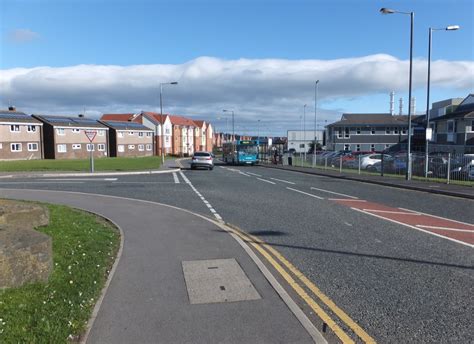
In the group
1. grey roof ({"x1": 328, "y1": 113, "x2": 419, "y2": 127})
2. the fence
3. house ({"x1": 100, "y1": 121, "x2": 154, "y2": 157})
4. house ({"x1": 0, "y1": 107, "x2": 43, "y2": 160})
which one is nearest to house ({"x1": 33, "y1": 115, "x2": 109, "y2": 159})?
house ({"x1": 0, "y1": 107, "x2": 43, "y2": 160})

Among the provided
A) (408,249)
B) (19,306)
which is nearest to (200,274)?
(19,306)

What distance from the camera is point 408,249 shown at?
7992 millimetres

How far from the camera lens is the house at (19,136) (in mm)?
58969

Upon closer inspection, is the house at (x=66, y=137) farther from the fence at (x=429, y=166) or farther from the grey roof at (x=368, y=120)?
the fence at (x=429, y=166)

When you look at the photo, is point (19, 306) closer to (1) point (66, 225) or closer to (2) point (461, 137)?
(1) point (66, 225)

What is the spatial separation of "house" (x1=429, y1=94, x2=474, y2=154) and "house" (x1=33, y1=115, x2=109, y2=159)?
158 ft

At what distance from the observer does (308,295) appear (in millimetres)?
5531

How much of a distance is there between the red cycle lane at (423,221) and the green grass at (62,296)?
7.00m

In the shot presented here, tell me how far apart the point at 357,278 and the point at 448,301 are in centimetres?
129

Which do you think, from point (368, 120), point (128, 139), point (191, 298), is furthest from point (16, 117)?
point (191, 298)

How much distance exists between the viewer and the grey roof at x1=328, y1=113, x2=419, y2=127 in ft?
252

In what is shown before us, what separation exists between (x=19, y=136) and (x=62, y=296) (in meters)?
64.1

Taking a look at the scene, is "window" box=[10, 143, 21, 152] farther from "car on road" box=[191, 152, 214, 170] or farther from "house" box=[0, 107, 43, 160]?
"car on road" box=[191, 152, 214, 170]

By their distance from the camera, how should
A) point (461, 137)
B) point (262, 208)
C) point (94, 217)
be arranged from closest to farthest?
point (94, 217), point (262, 208), point (461, 137)
